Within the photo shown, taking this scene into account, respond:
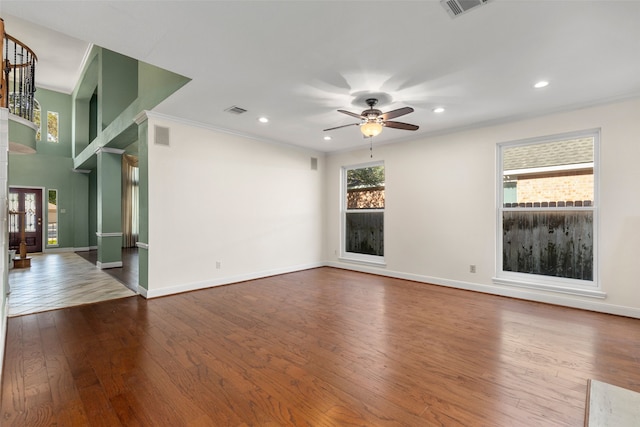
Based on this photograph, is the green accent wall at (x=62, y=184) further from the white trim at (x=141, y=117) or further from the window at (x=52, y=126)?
the white trim at (x=141, y=117)

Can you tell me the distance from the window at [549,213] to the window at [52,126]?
502 inches

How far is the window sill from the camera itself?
3806mm

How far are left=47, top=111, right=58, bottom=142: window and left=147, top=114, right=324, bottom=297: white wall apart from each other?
→ 8.26m

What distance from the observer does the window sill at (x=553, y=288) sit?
12.5 feet

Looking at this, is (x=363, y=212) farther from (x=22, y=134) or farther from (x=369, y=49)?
(x=22, y=134)

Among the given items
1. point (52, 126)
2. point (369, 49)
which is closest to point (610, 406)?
point (369, 49)

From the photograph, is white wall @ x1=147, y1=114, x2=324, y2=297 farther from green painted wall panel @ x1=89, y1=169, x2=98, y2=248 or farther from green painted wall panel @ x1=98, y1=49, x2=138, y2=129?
green painted wall panel @ x1=89, y1=169, x2=98, y2=248

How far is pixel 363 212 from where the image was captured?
21.4 ft

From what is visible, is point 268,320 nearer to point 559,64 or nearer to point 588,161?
point 559,64

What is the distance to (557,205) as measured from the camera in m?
4.21

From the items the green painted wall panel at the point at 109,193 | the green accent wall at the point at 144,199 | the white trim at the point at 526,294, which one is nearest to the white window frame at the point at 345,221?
the white trim at the point at 526,294

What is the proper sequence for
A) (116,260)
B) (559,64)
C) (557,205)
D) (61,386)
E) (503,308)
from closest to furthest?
(61,386)
(559,64)
(503,308)
(557,205)
(116,260)

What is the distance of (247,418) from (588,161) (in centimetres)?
501

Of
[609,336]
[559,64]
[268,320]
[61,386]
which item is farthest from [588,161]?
[61,386]
